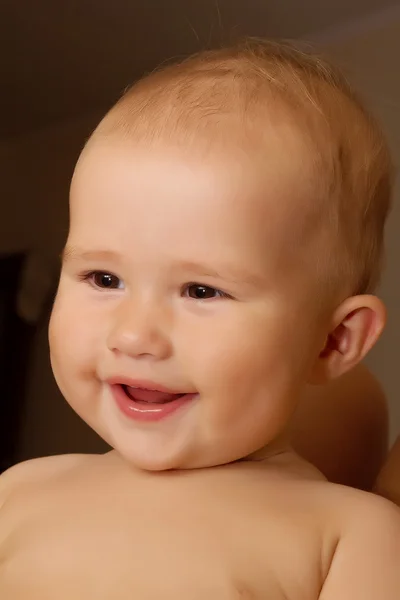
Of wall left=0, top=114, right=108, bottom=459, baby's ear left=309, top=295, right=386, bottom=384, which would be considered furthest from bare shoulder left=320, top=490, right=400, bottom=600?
wall left=0, top=114, right=108, bottom=459

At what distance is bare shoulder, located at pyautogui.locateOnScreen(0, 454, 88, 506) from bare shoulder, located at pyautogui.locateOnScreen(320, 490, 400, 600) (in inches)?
9.6

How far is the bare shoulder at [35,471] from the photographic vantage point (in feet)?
2.32

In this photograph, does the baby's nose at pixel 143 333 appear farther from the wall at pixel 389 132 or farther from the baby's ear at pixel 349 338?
the wall at pixel 389 132

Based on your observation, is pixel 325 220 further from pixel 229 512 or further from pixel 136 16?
pixel 136 16

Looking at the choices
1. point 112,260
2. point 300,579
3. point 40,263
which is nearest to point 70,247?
point 112,260

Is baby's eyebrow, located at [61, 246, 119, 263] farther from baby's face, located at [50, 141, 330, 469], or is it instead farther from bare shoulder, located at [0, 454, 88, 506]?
bare shoulder, located at [0, 454, 88, 506]

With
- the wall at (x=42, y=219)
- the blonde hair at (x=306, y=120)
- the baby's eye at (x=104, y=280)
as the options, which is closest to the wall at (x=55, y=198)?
the wall at (x=42, y=219)

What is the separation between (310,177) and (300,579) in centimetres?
27

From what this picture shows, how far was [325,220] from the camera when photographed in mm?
595

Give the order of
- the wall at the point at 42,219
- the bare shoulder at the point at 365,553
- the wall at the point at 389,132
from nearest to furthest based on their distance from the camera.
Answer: the bare shoulder at the point at 365,553
the wall at the point at 389,132
the wall at the point at 42,219

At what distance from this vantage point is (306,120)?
0.60 meters

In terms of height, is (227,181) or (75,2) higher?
(75,2)

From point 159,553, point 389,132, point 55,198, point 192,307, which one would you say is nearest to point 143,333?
point 192,307

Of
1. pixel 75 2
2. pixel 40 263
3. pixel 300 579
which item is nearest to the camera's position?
pixel 300 579
